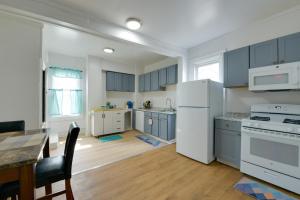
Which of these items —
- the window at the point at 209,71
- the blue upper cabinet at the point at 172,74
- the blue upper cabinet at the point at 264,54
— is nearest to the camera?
the blue upper cabinet at the point at 264,54

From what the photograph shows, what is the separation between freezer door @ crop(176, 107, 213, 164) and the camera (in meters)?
2.49

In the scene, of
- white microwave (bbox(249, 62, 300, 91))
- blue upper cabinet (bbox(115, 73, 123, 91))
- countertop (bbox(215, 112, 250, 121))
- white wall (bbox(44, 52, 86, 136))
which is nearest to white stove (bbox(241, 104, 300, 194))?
countertop (bbox(215, 112, 250, 121))

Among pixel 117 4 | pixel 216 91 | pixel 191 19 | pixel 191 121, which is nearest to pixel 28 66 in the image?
pixel 117 4

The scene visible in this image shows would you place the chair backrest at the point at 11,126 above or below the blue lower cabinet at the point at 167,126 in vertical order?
above

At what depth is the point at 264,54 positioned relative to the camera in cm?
220

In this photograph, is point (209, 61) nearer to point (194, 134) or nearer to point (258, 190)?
point (194, 134)

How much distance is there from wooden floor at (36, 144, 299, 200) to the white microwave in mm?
1473

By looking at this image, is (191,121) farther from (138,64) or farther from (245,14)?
(138,64)

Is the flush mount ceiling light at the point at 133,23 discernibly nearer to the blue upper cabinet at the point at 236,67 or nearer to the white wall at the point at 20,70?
the white wall at the point at 20,70

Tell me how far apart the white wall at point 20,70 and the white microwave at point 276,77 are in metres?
3.63

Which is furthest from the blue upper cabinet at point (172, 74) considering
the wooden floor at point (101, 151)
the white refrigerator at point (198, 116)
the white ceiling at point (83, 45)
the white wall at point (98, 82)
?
the white wall at point (98, 82)

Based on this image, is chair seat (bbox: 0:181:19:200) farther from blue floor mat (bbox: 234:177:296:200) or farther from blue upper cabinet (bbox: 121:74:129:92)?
blue upper cabinet (bbox: 121:74:129:92)

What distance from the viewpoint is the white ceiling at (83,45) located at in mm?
2895

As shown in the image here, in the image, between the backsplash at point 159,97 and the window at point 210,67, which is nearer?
the window at point 210,67
